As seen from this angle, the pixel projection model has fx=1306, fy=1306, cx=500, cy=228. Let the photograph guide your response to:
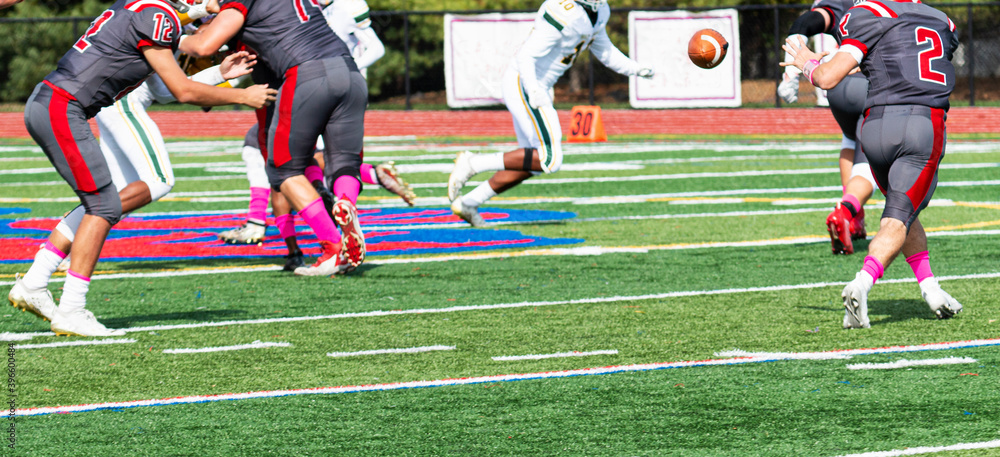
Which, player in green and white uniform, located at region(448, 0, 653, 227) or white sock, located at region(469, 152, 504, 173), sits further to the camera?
white sock, located at region(469, 152, 504, 173)

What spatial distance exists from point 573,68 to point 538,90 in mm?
21252

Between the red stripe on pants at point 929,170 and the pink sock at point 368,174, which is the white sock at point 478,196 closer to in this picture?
the pink sock at point 368,174

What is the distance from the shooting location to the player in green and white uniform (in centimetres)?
996

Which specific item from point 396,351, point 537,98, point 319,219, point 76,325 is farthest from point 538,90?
point 76,325

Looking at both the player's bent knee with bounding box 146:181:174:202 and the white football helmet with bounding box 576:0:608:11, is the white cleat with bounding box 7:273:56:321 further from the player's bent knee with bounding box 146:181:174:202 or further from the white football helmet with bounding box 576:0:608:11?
the white football helmet with bounding box 576:0:608:11

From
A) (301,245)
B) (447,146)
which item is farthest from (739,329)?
(447,146)

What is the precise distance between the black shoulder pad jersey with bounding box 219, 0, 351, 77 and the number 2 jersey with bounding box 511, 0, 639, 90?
2.85 metres

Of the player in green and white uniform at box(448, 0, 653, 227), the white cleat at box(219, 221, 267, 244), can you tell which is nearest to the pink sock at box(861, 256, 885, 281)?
the player in green and white uniform at box(448, 0, 653, 227)

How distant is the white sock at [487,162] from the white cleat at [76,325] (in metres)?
4.53

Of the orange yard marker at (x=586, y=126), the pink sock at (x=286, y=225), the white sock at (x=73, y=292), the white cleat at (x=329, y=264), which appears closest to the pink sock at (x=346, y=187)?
the white cleat at (x=329, y=264)

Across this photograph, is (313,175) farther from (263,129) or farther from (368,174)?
(368,174)

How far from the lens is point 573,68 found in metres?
31.1

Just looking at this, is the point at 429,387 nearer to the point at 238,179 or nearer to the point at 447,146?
the point at 238,179

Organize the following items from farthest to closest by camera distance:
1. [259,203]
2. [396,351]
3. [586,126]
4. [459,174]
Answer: [586,126] < [459,174] < [259,203] < [396,351]
